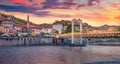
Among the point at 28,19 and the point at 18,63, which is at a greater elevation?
the point at 28,19

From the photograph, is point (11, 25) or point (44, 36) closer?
point (11, 25)

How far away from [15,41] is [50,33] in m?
8.33

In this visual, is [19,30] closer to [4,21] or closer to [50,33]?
[4,21]

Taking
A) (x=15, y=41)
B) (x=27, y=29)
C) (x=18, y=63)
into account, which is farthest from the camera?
(x=15, y=41)

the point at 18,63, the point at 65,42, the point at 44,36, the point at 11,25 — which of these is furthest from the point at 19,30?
the point at 18,63

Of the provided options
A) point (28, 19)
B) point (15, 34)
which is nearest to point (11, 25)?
point (15, 34)

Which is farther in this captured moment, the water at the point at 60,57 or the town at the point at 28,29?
the town at the point at 28,29

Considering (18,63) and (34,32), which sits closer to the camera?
(18,63)

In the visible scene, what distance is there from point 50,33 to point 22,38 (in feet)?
16.1

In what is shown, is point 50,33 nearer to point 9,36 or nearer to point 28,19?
point 9,36

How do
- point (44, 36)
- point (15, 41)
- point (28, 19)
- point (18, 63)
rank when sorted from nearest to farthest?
point (18, 63) < point (28, 19) < point (44, 36) < point (15, 41)

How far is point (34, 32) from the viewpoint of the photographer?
4609cm

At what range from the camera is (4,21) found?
44.8 metres

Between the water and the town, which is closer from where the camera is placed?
the water
